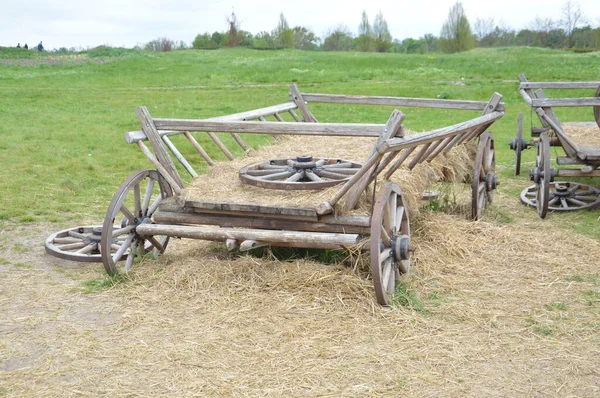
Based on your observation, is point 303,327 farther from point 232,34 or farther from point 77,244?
point 232,34

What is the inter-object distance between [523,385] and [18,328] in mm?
3283

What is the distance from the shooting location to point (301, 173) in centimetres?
603

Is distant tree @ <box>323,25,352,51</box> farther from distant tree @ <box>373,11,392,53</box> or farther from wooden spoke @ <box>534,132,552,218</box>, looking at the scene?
wooden spoke @ <box>534,132,552,218</box>

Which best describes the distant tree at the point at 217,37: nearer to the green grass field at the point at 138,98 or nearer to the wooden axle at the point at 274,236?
A: the green grass field at the point at 138,98

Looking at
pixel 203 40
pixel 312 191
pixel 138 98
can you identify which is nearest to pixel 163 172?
pixel 312 191

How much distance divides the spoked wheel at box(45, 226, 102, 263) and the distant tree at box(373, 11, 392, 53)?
197 ft

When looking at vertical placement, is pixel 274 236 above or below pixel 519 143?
above

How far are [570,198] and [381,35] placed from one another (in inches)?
2432

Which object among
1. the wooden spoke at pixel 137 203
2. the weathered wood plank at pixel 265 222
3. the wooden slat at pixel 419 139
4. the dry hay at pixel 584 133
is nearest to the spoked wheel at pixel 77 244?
the wooden spoke at pixel 137 203

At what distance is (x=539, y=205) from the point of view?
8039 millimetres

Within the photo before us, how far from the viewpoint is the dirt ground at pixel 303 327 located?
3.90m

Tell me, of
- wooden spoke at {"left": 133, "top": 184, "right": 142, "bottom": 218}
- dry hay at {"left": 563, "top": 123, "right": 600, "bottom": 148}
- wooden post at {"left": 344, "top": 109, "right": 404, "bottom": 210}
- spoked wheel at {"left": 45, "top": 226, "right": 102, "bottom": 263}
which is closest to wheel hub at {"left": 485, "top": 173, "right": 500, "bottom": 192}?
dry hay at {"left": 563, "top": 123, "right": 600, "bottom": 148}

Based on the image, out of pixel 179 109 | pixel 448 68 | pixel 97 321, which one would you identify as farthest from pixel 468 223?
pixel 448 68

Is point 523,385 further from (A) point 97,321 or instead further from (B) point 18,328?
(B) point 18,328
